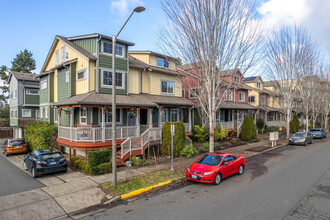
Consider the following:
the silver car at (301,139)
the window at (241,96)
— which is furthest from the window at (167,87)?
the window at (241,96)

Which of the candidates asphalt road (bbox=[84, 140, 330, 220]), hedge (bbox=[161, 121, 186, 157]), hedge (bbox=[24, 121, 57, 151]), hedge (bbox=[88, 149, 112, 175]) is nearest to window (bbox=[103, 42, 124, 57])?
hedge (bbox=[161, 121, 186, 157])

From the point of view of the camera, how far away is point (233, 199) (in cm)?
852

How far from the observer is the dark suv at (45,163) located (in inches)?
472

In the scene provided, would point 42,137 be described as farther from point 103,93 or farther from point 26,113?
point 26,113

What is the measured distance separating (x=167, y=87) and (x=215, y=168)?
13.1 meters

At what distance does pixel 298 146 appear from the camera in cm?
2375

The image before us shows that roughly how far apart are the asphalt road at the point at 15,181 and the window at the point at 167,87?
13798 mm

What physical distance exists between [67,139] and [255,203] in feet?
42.5

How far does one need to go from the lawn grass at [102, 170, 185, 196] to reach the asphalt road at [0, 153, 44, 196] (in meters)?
3.97

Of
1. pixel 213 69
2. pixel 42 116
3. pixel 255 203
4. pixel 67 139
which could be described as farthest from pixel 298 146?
pixel 42 116

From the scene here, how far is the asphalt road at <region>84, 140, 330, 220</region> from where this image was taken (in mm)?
7242

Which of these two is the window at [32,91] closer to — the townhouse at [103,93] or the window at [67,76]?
the townhouse at [103,93]

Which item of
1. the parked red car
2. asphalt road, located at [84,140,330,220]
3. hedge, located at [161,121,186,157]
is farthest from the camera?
hedge, located at [161,121,186,157]

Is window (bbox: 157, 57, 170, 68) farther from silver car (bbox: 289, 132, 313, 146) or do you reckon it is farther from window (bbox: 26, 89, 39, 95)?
window (bbox: 26, 89, 39, 95)
